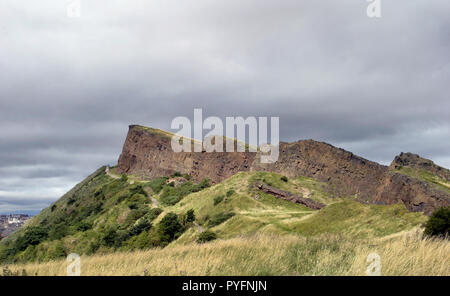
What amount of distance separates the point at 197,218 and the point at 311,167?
3378 cm

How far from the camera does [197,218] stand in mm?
53969

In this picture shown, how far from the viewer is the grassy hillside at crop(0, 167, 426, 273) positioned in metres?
33.2

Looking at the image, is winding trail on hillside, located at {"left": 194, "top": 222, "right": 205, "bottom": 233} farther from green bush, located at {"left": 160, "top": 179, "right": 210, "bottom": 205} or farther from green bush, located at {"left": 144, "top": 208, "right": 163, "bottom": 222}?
green bush, located at {"left": 160, "top": 179, "right": 210, "bottom": 205}

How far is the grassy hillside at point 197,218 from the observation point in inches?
1309

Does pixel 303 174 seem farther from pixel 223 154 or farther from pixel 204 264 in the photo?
pixel 204 264

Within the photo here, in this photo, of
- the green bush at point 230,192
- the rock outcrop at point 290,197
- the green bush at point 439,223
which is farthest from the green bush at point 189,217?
the green bush at point 439,223

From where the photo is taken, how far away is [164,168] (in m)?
114

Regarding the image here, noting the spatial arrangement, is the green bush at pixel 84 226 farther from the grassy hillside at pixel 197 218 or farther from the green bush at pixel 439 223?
the green bush at pixel 439 223

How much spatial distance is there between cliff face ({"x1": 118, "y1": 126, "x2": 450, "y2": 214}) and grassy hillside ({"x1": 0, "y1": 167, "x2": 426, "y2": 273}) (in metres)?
4.56


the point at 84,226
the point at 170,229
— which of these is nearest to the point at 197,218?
the point at 170,229

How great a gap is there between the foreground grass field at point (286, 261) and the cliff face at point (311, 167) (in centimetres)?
4328
